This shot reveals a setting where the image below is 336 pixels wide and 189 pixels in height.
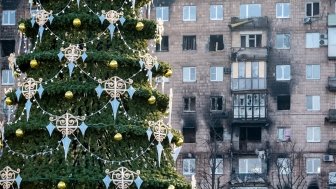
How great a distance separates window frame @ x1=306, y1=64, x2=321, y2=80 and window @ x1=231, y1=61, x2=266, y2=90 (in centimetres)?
361

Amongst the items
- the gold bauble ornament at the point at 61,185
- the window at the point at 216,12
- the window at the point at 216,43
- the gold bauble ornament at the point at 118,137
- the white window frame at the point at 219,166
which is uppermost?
the window at the point at 216,12

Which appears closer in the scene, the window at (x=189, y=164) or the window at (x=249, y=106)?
the window at (x=249, y=106)

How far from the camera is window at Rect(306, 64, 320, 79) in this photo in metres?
87.7

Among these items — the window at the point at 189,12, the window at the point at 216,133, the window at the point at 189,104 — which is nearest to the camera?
the window at the point at 216,133

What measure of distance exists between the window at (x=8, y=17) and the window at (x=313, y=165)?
27943mm

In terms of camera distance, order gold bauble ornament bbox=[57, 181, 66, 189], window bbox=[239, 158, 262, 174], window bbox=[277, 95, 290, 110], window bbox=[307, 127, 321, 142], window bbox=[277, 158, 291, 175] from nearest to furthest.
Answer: gold bauble ornament bbox=[57, 181, 66, 189], window bbox=[277, 158, 291, 175], window bbox=[307, 127, 321, 142], window bbox=[277, 95, 290, 110], window bbox=[239, 158, 262, 174]

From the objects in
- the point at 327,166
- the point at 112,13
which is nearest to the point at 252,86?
the point at 327,166

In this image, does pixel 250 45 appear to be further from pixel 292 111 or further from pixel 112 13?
pixel 112 13

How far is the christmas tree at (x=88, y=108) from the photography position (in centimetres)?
2177

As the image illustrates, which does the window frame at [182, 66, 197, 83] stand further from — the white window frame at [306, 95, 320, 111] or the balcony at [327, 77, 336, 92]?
the balcony at [327, 77, 336, 92]

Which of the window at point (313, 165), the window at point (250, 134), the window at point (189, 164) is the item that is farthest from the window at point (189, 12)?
the window at point (313, 165)

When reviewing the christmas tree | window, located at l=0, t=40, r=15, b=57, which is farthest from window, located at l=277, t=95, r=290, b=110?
the christmas tree

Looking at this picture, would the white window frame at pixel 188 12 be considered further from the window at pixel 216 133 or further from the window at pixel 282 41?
the window at pixel 216 133

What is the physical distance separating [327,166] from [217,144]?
9112mm
